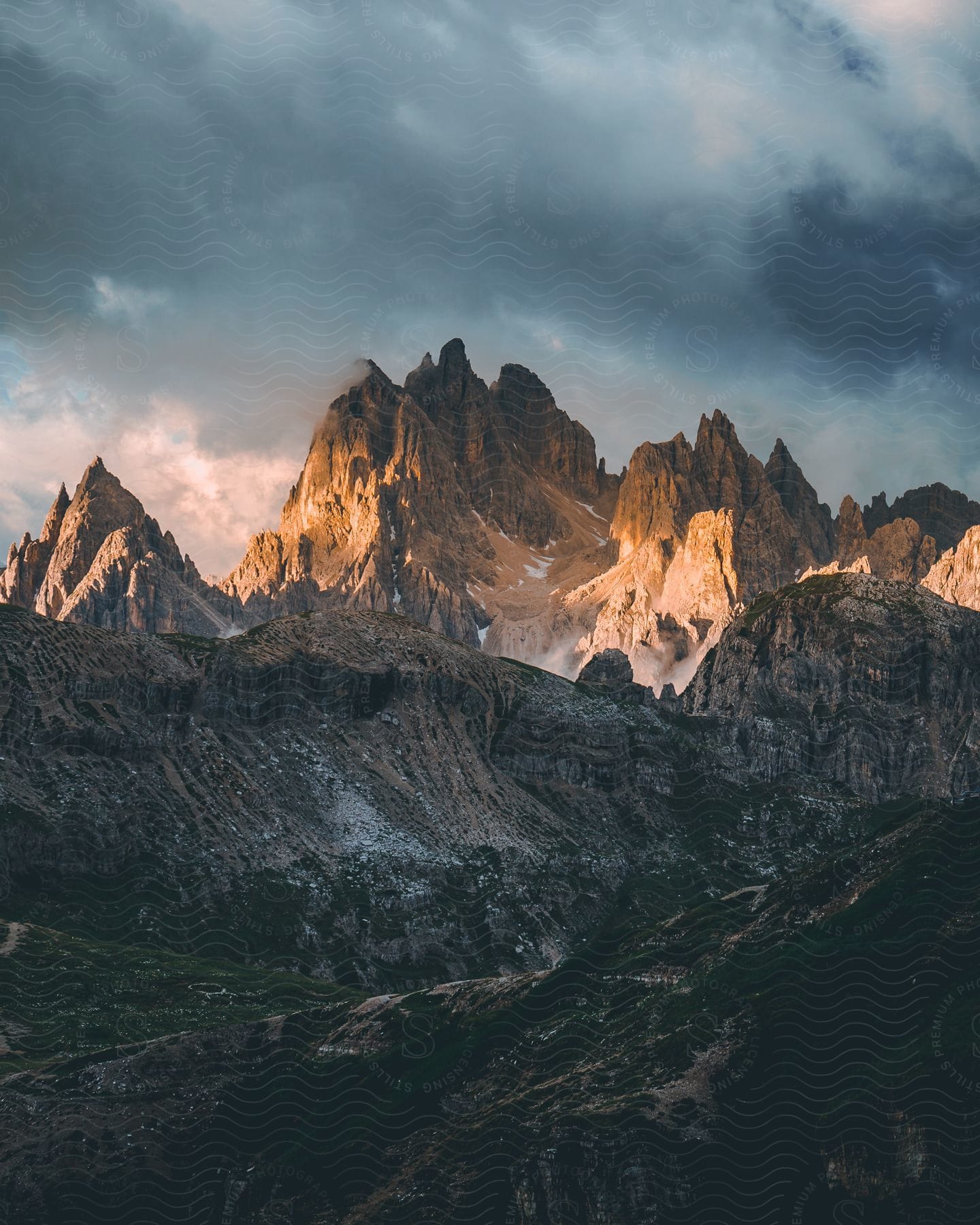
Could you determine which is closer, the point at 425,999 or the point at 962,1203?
the point at 962,1203

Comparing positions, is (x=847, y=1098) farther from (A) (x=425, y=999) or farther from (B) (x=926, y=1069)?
(A) (x=425, y=999)

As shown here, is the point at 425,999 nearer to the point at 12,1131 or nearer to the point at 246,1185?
the point at 246,1185

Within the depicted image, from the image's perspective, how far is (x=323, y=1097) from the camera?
550 feet

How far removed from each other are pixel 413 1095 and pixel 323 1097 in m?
10.5

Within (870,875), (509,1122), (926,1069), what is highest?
(870,875)

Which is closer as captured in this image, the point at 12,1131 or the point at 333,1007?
the point at 12,1131

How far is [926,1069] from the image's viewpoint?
486 feet

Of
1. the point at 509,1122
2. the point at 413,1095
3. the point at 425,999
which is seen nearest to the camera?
the point at 509,1122

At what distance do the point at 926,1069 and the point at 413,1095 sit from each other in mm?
57257

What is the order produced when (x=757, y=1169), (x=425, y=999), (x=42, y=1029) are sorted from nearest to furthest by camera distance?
(x=757, y=1169) < (x=42, y=1029) < (x=425, y=999)

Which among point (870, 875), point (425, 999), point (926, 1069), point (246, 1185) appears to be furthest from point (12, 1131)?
point (870, 875)

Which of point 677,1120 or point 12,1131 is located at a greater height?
point 677,1120

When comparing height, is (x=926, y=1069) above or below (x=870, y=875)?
below

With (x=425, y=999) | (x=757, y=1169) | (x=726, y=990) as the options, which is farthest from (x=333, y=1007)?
(x=757, y=1169)
